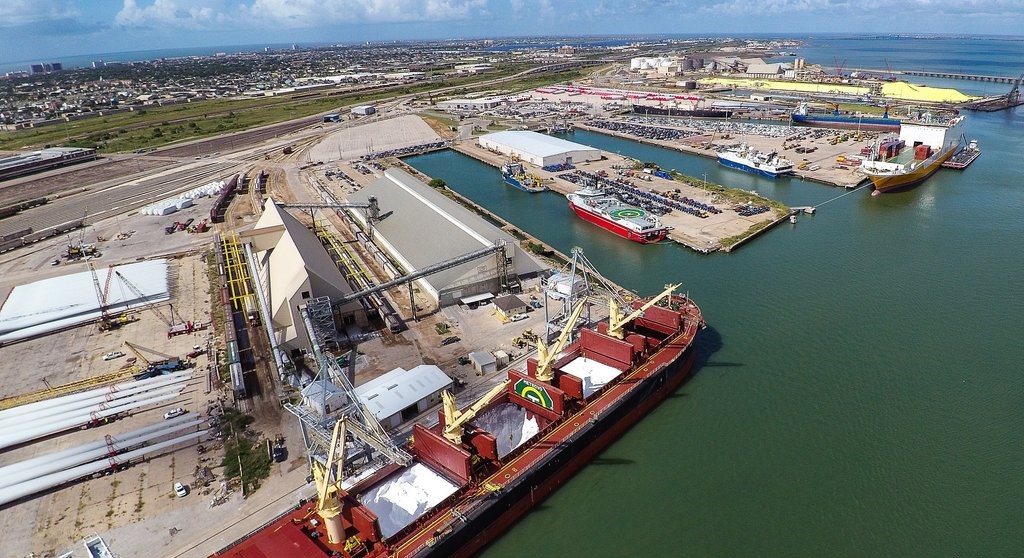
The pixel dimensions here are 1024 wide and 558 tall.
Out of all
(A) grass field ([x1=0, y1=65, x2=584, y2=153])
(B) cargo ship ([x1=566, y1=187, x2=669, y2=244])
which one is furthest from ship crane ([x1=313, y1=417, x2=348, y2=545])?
(A) grass field ([x1=0, y1=65, x2=584, y2=153])

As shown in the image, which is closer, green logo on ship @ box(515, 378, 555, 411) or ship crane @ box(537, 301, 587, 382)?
green logo on ship @ box(515, 378, 555, 411)

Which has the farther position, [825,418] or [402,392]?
[402,392]

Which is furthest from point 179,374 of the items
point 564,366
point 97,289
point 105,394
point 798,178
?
point 798,178

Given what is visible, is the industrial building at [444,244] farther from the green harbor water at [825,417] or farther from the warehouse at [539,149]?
the warehouse at [539,149]

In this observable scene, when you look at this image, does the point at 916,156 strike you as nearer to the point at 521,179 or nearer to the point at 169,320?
the point at 521,179

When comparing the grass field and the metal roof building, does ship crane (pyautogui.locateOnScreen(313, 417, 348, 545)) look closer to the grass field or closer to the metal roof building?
the metal roof building

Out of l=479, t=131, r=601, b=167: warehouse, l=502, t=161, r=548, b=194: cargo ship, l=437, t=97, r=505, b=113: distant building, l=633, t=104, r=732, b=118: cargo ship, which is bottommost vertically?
l=502, t=161, r=548, b=194: cargo ship

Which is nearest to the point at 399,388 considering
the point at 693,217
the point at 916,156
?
the point at 693,217
